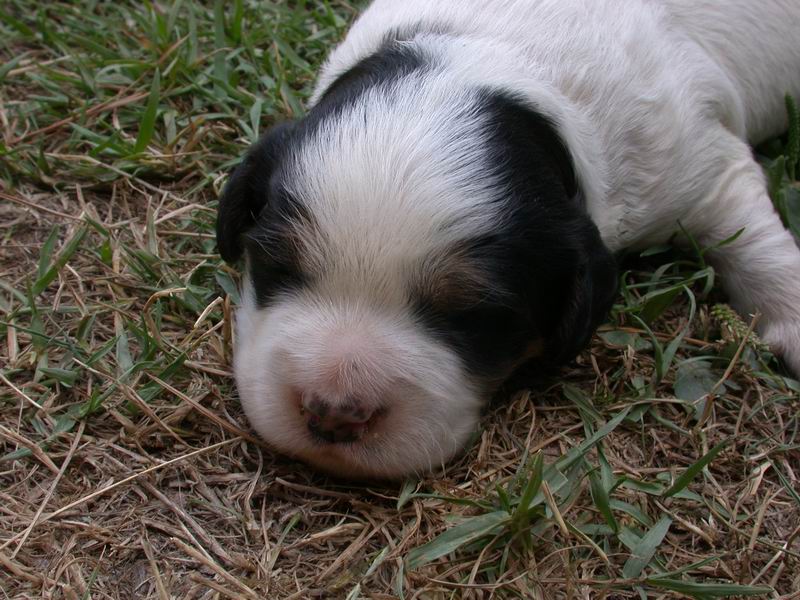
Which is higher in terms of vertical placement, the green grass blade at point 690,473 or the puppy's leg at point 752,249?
the puppy's leg at point 752,249

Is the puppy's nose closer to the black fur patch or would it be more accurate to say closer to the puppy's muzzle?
the puppy's muzzle

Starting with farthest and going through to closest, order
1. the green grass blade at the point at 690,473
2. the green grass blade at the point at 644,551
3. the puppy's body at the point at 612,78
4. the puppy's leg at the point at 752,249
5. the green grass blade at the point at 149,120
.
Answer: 1. the green grass blade at the point at 149,120
2. the puppy's leg at the point at 752,249
3. the puppy's body at the point at 612,78
4. the green grass blade at the point at 690,473
5. the green grass blade at the point at 644,551

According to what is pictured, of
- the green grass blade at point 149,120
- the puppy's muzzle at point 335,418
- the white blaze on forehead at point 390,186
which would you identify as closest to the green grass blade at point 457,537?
the puppy's muzzle at point 335,418

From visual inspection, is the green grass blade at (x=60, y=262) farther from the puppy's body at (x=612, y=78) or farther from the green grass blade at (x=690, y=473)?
the green grass blade at (x=690, y=473)

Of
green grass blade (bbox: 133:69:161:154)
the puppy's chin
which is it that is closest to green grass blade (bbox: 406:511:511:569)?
the puppy's chin

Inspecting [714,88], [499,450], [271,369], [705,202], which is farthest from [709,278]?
[271,369]

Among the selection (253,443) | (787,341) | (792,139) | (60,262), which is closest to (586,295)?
(787,341)

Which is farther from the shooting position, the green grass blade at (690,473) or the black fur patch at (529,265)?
the green grass blade at (690,473)

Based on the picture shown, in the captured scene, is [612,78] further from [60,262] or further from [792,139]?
[60,262]

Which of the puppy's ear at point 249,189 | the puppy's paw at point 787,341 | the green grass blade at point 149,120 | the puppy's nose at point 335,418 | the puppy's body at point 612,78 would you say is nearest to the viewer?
the puppy's nose at point 335,418
